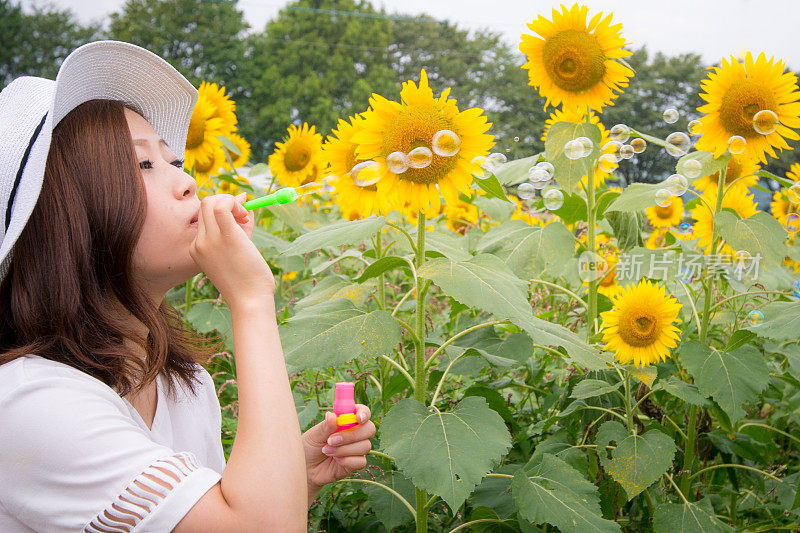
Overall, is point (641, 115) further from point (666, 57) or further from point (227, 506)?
point (227, 506)

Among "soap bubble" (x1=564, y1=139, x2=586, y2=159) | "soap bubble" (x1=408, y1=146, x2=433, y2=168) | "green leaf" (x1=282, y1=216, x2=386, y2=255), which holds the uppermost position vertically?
"soap bubble" (x1=564, y1=139, x2=586, y2=159)

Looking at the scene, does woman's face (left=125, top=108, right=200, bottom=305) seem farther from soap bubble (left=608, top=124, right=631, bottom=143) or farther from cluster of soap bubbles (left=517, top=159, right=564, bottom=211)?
soap bubble (left=608, top=124, right=631, bottom=143)

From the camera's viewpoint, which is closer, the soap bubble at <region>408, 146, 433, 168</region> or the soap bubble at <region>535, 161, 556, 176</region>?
the soap bubble at <region>408, 146, 433, 168</region>

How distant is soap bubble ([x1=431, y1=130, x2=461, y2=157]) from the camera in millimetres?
1474

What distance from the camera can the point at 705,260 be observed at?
1941 millimetres

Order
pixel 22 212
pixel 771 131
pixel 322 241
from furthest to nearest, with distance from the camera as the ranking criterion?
pixel 771 131 → pixel 322 241 → pixel 22 212

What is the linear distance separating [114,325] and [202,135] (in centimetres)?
160

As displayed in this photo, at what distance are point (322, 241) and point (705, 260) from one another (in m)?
1.04

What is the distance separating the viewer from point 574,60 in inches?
72.3

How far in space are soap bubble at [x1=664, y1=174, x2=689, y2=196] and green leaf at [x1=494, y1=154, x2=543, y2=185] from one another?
34 cm

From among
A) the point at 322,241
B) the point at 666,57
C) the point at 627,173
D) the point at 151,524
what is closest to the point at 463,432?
the point at 322,241

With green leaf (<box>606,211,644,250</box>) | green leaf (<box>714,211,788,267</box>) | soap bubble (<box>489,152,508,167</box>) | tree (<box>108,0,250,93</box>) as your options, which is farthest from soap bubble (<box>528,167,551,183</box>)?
tree (<box>108,0,250,93</box>)

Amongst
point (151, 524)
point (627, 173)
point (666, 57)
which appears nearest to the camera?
point (151, 524)

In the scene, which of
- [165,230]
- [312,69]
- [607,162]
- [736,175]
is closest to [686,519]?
[607,162]
